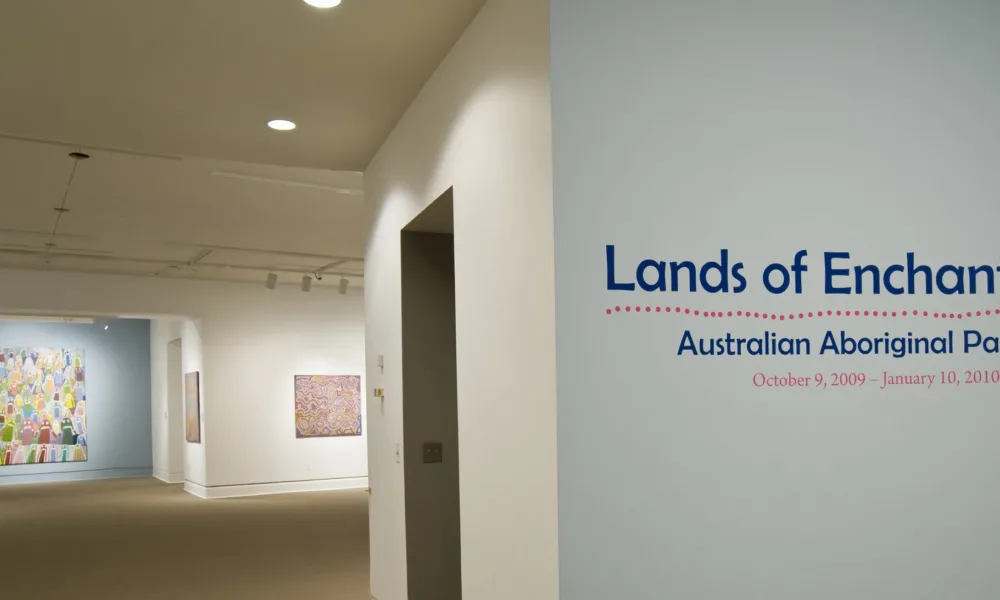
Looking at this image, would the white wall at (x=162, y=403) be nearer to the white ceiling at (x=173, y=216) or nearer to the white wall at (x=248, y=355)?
the white wall at (x=248, y=355)

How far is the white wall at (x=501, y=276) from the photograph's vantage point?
10.4 ft

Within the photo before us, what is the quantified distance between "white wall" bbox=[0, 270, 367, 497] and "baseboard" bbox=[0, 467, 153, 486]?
4.06 meters

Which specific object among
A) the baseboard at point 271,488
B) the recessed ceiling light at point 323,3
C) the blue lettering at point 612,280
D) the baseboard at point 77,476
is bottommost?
the baseboard at point 77,476

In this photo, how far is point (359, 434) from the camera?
1574cm

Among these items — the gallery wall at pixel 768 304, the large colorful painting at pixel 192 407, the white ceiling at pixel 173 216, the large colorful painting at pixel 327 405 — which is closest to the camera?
the gallery wall at pixel 768 304

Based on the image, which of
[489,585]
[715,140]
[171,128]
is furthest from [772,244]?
[171,128]

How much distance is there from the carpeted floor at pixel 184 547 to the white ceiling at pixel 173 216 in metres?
3.36

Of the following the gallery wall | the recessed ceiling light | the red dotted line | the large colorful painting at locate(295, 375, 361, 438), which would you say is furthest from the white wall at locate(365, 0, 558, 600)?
the large colorful painting at locate(295, 375, 361, 438)

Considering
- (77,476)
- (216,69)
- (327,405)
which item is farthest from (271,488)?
(216,69)

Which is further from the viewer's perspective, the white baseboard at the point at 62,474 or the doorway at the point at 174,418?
the white baseboard at the point at 62,474

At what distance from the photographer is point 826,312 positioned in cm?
299

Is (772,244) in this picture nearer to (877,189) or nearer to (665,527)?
(877,189)

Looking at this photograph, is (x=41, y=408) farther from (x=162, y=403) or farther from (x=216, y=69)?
(x=216, y=69)

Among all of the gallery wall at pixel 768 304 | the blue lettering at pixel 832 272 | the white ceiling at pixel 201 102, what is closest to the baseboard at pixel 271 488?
the white ceiling at pixel 201 102
